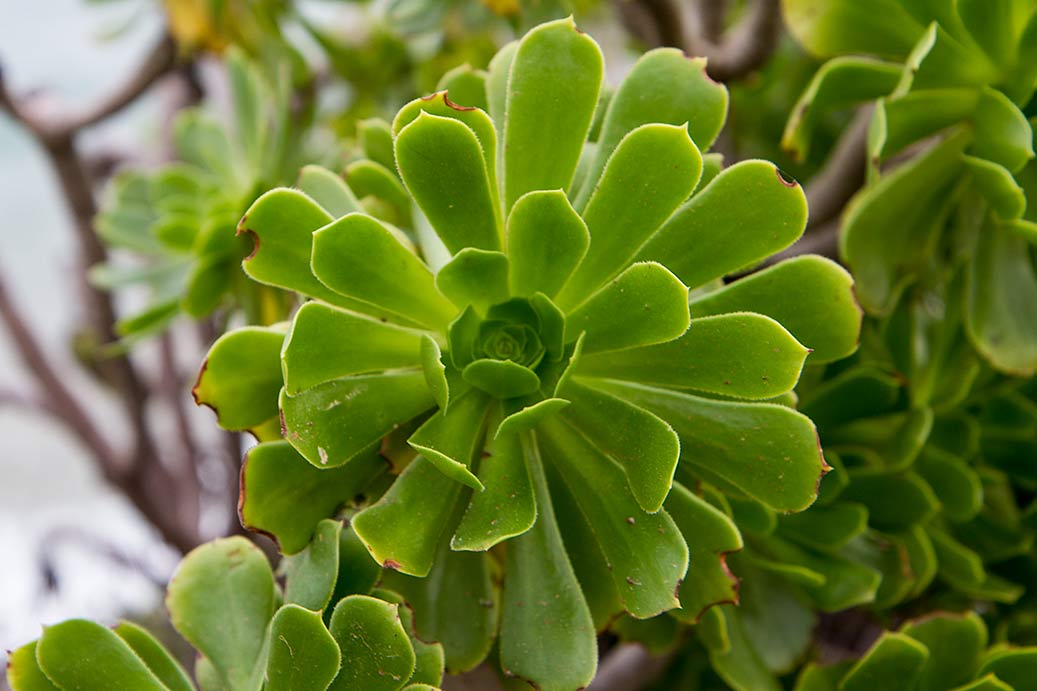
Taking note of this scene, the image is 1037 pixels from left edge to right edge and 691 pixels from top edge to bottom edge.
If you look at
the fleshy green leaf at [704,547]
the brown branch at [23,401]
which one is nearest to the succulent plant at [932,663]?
the fleshy green leaf at [704,547]

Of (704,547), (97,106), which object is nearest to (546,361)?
(704,547)

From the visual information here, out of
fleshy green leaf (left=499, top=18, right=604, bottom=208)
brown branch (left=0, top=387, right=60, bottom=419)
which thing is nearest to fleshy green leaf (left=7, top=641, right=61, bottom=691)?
fleshy green leaf (left=499, top=18, right=604, bottom=208)

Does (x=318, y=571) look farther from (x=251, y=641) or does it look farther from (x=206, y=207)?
(x=206, y=207)

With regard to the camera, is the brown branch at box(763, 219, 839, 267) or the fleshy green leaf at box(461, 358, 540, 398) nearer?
the fleshy green leaf at box(461, 358, 540, 398)

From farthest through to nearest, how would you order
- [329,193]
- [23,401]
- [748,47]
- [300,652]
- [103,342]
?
[23,401] → [103,342] → [748,47] → [329,193] → [300,652]

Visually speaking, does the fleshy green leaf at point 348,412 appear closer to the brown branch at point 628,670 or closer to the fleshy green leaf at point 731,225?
the fleshy green leaf at point 731,225

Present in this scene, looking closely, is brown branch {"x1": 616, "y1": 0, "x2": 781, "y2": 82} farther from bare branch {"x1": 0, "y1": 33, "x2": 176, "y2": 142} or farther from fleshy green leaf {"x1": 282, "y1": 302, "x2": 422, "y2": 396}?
bare branch {"x1": 0, "y1": 33, "x2": 176, "y2": 142}
